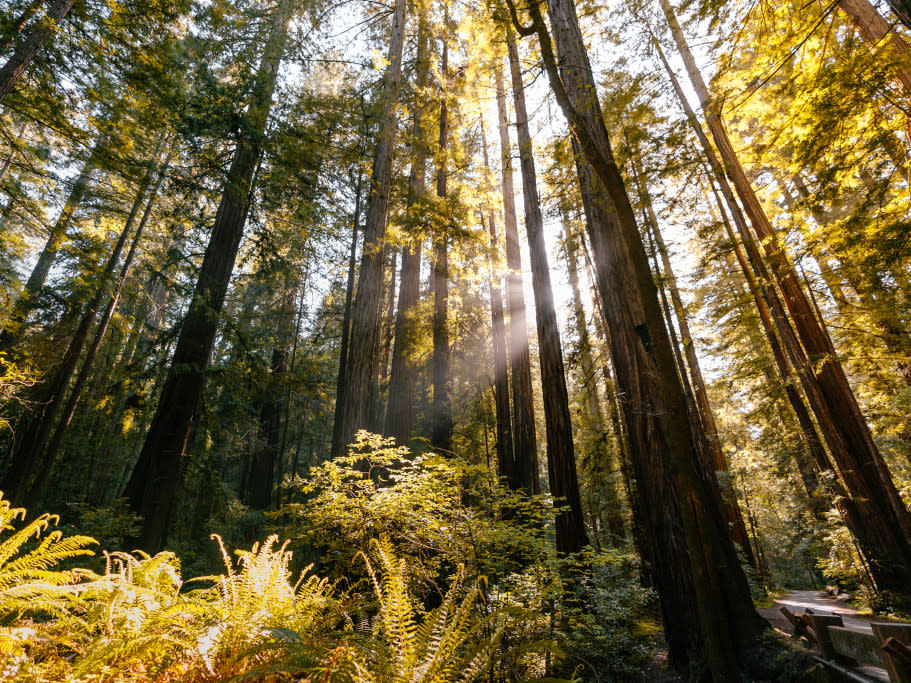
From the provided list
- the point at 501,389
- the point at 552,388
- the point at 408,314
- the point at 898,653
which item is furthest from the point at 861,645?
the point at 408,314

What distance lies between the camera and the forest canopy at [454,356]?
1.80 m

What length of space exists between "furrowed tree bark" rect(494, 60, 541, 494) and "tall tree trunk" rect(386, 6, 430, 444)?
2.16 metres

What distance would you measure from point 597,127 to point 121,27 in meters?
7.10

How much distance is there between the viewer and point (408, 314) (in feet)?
33.8

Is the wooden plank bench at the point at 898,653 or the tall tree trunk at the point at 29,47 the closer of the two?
the wooden plank bench at the point at 898,653

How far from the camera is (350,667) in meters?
1.32

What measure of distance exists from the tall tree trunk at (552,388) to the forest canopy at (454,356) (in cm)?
7

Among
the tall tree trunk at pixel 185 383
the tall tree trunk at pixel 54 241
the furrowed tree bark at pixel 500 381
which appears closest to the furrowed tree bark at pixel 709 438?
the furrowed tree bark at pixel 500 381

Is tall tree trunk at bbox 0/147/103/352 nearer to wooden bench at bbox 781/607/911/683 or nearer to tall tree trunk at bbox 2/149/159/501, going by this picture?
tall tree trunk at bbox 2/149/159/501

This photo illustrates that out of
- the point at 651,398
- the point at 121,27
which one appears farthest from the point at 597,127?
the point at 121,27

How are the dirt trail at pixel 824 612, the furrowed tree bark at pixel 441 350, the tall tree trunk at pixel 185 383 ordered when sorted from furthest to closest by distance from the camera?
1. the furrowed tree bark at pixel 441 350
2. the tall tree trunk at pixel 185 383
3. the dirt trail at pixel 824 612

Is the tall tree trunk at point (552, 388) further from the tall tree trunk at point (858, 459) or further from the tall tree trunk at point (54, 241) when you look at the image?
the tall tree trunk at point (54, 241)

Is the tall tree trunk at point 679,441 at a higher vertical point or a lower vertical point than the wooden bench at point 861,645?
higher

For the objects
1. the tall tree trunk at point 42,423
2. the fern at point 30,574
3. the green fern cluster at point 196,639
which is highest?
the tall tree trunk at point 42,423
